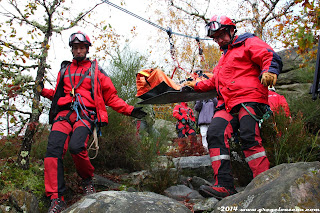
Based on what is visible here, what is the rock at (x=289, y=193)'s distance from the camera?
1745 millimetres

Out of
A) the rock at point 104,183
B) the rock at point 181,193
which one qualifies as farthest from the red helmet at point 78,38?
the rock at point 181,193

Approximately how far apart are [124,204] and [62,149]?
57.6 inches

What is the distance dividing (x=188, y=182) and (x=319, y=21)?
327 cm

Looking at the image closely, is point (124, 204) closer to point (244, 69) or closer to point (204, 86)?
point (244, 69)

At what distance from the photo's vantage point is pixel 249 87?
136 inches

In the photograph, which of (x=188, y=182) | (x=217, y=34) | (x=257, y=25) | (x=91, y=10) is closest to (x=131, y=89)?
(x=91, y=10)

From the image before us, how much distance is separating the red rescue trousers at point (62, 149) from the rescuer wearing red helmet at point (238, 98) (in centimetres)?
165

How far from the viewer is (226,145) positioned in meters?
3.43

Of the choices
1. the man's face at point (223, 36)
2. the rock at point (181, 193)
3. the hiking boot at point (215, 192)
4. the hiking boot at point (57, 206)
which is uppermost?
the man's face at point (223, 36)

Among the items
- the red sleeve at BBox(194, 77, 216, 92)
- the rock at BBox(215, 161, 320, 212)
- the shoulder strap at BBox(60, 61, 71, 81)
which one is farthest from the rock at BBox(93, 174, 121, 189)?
the rock at BBox(215, 161, 320, 212)

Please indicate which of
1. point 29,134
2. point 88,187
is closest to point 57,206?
point 88,187

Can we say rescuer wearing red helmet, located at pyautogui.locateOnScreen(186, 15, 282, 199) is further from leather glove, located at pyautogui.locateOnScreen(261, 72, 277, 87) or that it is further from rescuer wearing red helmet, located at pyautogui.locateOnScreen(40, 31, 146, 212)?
rescuer wearing red helmet, located at pyautogui.locateOnScreen(40, 31, 146, 212)

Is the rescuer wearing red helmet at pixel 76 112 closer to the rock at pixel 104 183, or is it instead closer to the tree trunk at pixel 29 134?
the tree trunk at pixel 29 134

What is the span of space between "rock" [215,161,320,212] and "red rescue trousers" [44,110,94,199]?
211cm
